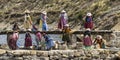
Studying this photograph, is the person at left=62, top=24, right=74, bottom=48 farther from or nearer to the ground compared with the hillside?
nearer to the ground

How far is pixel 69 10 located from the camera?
56.8 metres

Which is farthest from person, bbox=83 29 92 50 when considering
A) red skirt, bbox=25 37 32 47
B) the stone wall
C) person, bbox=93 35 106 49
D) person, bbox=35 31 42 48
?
red skirt, bbox=25 37 32 47

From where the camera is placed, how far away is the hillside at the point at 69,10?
148 feet

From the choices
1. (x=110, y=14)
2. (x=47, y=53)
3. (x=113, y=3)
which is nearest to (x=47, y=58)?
(x=47, y=53)

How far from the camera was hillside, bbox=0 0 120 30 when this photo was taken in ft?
148

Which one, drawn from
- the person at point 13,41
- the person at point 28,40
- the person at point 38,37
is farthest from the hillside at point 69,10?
the person at point 13,41

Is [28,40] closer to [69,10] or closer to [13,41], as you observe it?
[13,41]

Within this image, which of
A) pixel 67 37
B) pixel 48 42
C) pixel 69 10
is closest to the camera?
pixel 48 42

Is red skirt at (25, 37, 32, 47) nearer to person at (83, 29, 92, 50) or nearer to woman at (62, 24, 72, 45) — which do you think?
woman at (62, 24, 72, 45)

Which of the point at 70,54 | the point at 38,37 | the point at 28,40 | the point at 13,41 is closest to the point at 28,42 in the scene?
the point at 28,40

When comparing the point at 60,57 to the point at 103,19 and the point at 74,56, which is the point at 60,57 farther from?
the point at 103,19

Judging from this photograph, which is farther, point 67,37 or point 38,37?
point 38,37

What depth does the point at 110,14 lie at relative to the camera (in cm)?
4516

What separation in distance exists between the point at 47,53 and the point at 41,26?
4.37m
